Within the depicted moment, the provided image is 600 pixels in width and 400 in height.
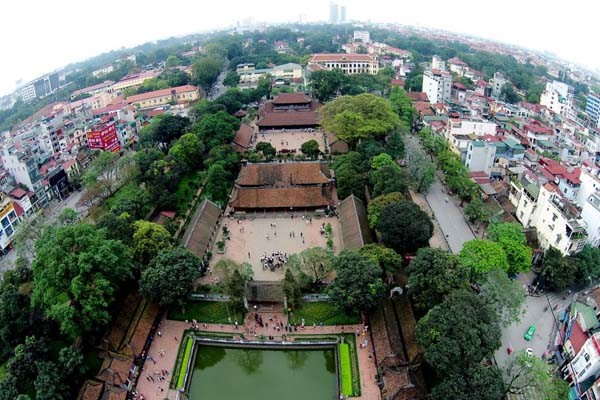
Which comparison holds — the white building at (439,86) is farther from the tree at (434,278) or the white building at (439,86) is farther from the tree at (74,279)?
the tree at (74,279)

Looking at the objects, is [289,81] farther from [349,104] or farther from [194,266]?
[194,266]

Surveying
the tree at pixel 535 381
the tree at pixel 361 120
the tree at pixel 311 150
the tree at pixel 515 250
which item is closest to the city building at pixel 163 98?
the tree at pixel 311 150

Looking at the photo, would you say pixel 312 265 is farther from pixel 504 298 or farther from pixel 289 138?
pixel 289 138

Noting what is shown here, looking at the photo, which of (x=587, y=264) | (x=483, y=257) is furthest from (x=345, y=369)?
(x=587, y=264)

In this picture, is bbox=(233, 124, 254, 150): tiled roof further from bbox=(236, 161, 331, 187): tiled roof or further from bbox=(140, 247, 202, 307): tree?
bbox=(140, 247, 202, 307): tree

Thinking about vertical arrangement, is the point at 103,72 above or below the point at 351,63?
below

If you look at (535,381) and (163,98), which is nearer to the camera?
(535,381)

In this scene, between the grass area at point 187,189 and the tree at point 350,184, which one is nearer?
the tree at point 350,184
